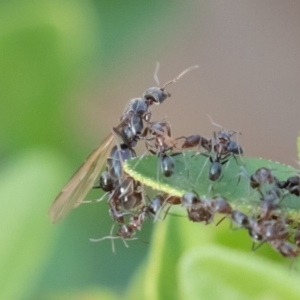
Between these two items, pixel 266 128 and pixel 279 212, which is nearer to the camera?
pixel 279 212

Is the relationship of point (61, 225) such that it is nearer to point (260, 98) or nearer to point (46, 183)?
point (46, 183)

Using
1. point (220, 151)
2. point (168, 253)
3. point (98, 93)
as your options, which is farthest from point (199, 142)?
point (98, 93)

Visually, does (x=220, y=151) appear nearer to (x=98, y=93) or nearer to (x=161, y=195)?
(x=161, y=195)

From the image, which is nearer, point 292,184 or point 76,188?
point 292,184

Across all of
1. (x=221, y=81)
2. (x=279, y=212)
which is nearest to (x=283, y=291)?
(x=279, y=212)

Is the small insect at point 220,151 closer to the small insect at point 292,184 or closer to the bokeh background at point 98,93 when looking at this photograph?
the small insect at point 292,184
